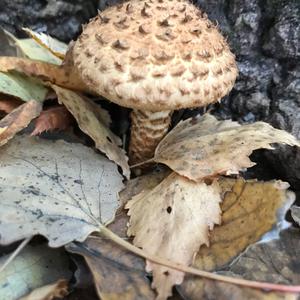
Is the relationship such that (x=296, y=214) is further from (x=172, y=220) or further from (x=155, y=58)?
(x=155, y=58)

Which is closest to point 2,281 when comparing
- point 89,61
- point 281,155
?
point 89,61

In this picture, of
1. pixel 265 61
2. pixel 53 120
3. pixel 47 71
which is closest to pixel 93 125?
pixel 53 120

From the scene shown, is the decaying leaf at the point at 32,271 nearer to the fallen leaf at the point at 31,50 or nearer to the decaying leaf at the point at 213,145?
the decaying leaf at the point at 213,145

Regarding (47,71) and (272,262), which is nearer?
(272,262)

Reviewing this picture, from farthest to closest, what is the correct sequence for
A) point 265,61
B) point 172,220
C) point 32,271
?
point 265,61 → point 172,220 → point 32,271

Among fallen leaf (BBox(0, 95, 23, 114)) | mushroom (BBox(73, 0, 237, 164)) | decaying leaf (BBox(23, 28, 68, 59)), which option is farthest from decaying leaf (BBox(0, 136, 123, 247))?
decaying leaf (BBox(23, 28, 68, 59))

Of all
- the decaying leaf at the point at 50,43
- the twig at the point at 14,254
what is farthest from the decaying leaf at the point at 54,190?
the decaying leaf at the point at 50,43
